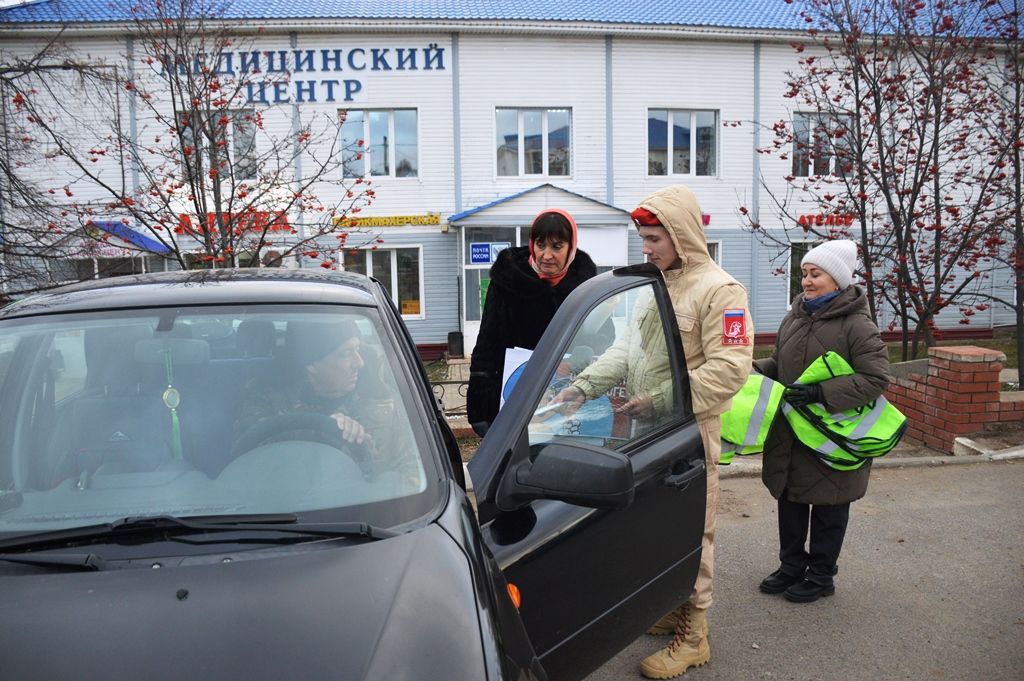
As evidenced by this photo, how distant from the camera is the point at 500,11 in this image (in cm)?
1964

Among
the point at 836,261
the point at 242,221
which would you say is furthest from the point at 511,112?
the point at 836,261

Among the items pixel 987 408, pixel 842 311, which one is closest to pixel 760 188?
pixel 987 408

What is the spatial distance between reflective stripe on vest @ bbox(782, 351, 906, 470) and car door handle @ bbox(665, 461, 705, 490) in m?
1.11

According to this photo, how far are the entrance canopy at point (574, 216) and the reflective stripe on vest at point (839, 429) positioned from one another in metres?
15.0

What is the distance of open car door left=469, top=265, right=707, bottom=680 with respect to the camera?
2162 mm

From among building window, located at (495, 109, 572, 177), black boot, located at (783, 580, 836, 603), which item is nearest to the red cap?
black boot, located at (783, 580, 836, 603)

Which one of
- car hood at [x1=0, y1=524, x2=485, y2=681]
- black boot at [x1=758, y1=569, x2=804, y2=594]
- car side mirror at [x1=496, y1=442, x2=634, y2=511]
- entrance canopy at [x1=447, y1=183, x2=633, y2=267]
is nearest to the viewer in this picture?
car hood at [x1=0, y1=524, x2=485, y2=681]

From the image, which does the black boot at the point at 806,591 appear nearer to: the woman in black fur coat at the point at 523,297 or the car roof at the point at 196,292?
the woman in black fur coat at the point at 523,297

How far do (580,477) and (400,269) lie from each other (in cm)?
1769

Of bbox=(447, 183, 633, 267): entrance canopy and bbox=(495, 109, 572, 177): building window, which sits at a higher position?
bbox=(495, 109, 572, 177): building window

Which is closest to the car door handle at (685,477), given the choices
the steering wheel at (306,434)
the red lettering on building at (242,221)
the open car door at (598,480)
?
the open car door at (598,480)

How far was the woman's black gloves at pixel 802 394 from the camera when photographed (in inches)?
150

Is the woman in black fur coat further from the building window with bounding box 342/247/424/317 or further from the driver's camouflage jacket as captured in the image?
the building window with bounding box 342/247/424/317

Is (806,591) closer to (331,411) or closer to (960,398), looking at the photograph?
(331,411)
